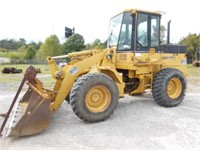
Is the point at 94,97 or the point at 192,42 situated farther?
the point at 192,42

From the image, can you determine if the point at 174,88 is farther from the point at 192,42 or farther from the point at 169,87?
the point at 192,42

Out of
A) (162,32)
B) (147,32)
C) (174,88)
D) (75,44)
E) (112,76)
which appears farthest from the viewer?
(75,44)

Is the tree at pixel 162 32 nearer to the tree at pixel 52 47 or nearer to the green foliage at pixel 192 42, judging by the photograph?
the green foliage at pixel 192 42

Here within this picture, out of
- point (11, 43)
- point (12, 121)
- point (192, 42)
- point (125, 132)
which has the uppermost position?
point (11, 43)

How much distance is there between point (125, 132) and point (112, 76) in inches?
60.8

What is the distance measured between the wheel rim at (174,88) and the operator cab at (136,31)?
990mm

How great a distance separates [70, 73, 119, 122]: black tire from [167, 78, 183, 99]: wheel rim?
6.25ft

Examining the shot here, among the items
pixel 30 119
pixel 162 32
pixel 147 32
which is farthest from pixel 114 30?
pixel 30 119

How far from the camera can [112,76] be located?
18.1 ft

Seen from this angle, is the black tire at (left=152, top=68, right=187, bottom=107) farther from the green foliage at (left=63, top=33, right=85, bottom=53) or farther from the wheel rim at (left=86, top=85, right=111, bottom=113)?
the green foliage at (left=63, top=33, right=85, bottom=53)

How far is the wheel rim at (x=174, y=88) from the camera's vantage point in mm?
6309

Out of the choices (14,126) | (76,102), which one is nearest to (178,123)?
(76,102)

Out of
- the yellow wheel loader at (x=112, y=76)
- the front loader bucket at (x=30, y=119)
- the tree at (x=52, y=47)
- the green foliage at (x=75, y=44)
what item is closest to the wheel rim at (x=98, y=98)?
the yellow wheel loader at (x=112, y=76)

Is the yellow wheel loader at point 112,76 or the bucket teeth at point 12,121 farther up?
the yellow wheel loader at point 112,76
